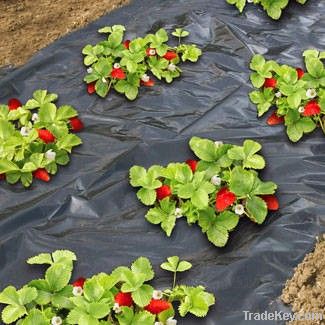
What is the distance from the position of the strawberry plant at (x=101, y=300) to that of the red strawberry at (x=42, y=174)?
0.64 m

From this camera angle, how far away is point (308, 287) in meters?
2.43

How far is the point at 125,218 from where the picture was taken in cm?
280

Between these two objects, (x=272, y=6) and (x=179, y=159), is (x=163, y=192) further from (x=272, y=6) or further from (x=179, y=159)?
(x=272, y=6)

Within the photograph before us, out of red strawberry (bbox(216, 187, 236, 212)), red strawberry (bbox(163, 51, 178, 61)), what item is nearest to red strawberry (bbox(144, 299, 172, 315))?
red strawberry (bbox(216, 187, 236, 212))

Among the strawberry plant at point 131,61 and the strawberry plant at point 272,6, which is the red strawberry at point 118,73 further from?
the strawberry plant at point 272,6

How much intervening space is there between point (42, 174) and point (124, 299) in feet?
3.04

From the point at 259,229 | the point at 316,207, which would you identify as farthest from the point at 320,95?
the point at 259,229

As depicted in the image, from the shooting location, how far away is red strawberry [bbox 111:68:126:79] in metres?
3.43

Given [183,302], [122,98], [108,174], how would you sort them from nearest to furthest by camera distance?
A: [183,302] < [108,174] < [122,98]

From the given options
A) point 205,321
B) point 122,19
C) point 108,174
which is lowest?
point 205,321

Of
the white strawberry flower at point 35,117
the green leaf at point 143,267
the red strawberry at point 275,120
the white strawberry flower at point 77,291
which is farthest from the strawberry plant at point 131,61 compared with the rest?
the white strawberry flower at point 77,291

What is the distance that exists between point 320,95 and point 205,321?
1509 millimetres

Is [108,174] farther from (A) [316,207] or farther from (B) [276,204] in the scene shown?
(A) [316,207]

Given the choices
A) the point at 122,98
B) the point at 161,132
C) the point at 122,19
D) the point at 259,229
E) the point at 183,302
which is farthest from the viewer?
the point at 122,19
